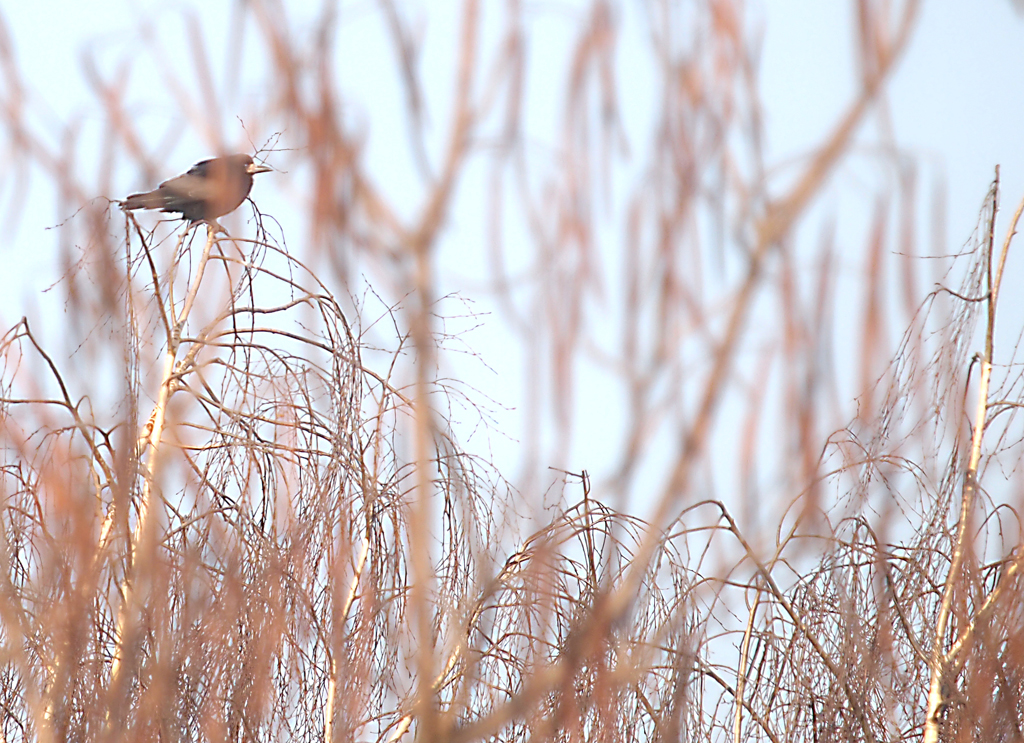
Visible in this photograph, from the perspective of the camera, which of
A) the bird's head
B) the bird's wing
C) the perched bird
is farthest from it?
the bird's head

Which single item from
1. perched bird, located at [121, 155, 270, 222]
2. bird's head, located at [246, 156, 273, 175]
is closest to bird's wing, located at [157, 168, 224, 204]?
perched bird, located at [121, 155, 270, 222]

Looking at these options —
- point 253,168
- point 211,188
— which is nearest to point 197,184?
point 211,188

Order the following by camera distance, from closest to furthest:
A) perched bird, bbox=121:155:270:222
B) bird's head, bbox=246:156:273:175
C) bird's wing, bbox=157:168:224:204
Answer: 1. perched bird, bbox=121:155:270:222
2. bird's wing, bbox=157:168:224:204
3. bird's head, bbox=246:156:273:175

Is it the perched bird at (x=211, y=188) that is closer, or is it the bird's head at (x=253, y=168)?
the perched bird at (x=211, y=188)

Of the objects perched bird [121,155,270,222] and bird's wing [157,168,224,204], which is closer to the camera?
perched bird [121,155,270,222]

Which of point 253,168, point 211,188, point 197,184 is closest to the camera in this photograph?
point 211,188

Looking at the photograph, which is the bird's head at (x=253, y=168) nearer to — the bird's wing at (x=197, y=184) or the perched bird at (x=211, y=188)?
the perched bird at (x=211, y=188)

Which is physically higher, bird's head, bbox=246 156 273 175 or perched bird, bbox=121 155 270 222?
bird's head, bbox=246 156 273 175

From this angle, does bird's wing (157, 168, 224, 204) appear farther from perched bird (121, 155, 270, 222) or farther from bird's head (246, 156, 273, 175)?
bird's head (246, 156, 273, 175)

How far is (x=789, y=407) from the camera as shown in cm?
129

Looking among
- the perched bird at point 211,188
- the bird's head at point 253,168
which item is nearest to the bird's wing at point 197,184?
the perched bird at point 211,188

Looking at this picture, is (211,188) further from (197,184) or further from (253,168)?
(253,168)

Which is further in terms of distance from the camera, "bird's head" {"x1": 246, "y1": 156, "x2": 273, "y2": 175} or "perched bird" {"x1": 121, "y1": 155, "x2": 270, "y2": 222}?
"bird's head" {"x1": 246, "y1": 156, "x2": 273, "y2": 175}

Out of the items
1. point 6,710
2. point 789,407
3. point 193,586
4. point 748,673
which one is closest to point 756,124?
point 789,407
